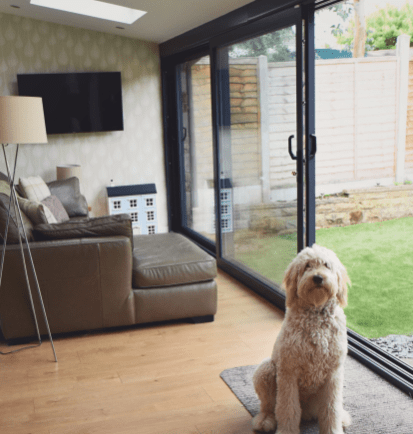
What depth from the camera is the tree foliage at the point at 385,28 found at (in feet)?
19.3

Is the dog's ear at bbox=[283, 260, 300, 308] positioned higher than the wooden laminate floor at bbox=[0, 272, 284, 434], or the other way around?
the dog's ear at bbox=[283, 260, 300, 308]

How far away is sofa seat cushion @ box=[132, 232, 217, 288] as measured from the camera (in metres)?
3.52

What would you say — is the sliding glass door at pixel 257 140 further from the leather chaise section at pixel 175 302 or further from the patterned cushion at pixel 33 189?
the patterned cushion at pixel 33 189

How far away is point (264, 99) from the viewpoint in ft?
12.8

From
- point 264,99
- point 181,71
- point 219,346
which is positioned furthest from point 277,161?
A: point 181,71

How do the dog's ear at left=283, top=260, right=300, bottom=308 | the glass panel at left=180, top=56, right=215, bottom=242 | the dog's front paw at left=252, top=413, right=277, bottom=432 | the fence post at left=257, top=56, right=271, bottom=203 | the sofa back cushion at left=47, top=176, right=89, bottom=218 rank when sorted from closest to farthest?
the dog's ear at left=283, top=260, right=300, bottom=308, the dog's front paw at left=252, top=413, right=277, bottom=432, the fence post at left=257, top=56, right=271, bottom=203, the sofa back cushion at left=47, top=176, right=89, bottom=218, the glass panel at left=180, top=56, right=215, bottom=242

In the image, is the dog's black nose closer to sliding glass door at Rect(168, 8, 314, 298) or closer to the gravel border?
sliding glass door at Rect(168, 8, 314, 298)

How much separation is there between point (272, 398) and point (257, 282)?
1.96 m

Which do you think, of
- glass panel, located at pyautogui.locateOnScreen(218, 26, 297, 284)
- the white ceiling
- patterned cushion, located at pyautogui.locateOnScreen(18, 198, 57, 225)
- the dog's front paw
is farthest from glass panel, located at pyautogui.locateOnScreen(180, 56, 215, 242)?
the dog's front paw

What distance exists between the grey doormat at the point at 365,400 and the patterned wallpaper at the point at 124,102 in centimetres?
420

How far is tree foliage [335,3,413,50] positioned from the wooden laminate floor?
13.0 feet

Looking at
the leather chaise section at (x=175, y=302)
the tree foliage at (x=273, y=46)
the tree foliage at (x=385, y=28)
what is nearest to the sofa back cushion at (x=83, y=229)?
the leather chaise section at (x=175, y=302)

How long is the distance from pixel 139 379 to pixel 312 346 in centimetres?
117

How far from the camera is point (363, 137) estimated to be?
21.5ft
